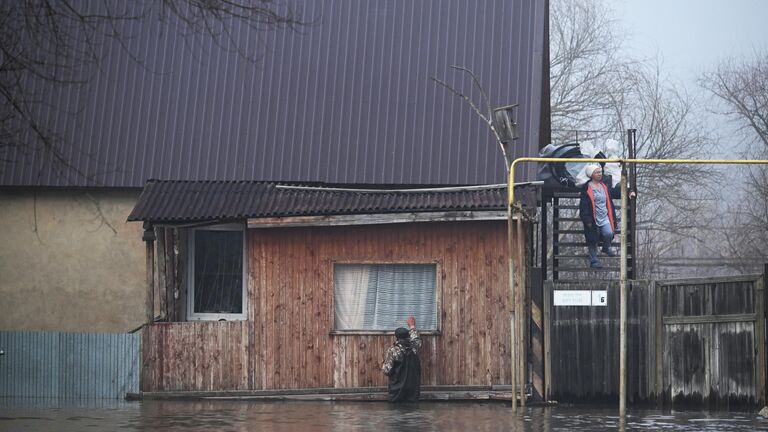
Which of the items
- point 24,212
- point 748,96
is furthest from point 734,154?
point 24,212

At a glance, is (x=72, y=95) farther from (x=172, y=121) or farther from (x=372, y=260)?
(x=372, y=260)

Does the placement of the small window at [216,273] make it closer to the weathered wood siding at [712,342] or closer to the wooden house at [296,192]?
the wooden house at [296,192]

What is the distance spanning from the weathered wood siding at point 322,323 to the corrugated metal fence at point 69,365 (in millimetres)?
536

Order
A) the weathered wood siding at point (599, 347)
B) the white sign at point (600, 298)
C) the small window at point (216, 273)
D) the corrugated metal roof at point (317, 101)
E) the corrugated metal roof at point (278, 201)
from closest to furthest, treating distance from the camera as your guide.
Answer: the weathered wood siding at point (599, 347)
the white sign at point (600, 298)
the corrugated metal roof at point (278, 201)
the small window at point (216, 273)
the corrugated metal roof at point (317, 101)

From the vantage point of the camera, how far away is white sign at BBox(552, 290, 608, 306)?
19453 millimetres

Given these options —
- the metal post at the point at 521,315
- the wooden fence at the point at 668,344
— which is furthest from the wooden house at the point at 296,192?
the wooden fence at the point at 668,344

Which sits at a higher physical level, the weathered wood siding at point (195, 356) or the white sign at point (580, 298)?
the white sign at point (580, 298)

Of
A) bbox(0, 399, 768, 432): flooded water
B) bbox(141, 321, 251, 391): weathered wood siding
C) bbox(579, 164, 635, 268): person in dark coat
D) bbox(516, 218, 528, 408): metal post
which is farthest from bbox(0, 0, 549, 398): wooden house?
bbox(579, 164, 635, 268): person in dark coat

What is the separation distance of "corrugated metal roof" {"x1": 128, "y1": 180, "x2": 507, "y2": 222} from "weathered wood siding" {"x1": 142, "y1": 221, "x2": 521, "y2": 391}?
46 centimetres

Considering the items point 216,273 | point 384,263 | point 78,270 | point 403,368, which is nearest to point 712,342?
point 403,368

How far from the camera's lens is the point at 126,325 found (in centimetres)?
2305

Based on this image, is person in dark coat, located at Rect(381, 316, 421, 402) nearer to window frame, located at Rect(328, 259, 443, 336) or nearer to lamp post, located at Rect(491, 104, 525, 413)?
window frame, located at Rect(328, 259, 443, 336)

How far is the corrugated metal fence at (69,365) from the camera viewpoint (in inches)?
844

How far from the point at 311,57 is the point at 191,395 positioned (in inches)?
270
